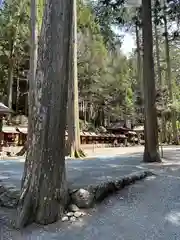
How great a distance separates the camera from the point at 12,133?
66.9ft

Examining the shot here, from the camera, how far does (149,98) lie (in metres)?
11.2

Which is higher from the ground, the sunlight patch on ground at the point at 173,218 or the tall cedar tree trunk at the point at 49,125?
the tall cedar tree trunk at the point at 49,125

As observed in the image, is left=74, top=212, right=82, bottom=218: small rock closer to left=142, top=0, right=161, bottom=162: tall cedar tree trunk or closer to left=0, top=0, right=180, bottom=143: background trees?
left=142, top=0, right=161, bottom=162: tall cedar tree trunk

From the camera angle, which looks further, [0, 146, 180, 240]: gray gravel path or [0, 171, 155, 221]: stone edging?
[0, 171, 155, 221]: stone edging

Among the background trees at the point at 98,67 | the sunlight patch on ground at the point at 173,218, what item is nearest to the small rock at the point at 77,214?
the sunlight patch on ground at the point at 173,218

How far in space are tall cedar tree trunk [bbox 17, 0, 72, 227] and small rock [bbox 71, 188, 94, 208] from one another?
28 centimetres

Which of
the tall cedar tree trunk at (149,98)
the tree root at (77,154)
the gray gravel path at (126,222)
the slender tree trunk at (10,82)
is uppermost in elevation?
the slender tree trunk at (10,82)

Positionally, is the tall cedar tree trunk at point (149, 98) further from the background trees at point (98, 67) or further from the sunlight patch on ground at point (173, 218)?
the background trees at point (98, 67)

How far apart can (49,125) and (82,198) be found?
139cm

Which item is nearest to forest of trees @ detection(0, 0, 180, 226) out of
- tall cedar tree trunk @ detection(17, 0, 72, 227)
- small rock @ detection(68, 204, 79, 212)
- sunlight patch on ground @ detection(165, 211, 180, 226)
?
tall cedar tree trunk @ detection(17, 0, 72, 227)

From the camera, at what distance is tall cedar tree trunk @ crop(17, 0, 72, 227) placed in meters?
4.89

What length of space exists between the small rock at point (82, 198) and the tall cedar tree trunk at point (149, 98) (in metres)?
5.82

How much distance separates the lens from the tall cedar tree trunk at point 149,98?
1109 centimetres

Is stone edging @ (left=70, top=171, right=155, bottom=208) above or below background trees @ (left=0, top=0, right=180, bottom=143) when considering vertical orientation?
below
